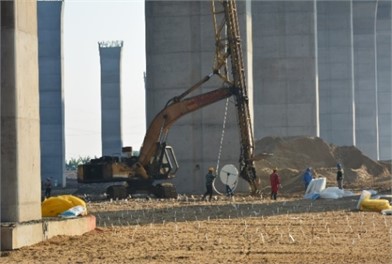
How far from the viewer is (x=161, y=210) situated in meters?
30.6

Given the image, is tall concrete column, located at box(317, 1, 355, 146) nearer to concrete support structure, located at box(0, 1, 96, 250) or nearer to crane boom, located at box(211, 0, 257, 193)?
crane boom, located at box(211, 0, 257, 193)

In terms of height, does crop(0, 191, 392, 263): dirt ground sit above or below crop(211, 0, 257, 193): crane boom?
below

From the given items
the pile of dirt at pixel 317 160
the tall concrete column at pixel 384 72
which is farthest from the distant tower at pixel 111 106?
the pile of dirt at pixel 317 160

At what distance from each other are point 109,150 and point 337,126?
31.9 meters

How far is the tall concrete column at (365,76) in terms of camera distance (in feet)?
286

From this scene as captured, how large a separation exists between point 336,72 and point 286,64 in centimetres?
1965

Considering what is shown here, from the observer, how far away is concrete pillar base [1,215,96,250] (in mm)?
18578

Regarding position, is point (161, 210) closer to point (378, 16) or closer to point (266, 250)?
point (266, 250)

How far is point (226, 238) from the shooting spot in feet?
67.4

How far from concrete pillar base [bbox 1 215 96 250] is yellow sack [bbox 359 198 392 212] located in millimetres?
9548

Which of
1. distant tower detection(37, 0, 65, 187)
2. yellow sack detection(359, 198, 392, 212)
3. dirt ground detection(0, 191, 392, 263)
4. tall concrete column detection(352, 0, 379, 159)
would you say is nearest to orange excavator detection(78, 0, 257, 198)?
dirt ground detection(0, 191, 392, 263)

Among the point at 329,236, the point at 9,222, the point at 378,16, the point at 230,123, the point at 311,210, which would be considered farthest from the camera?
the point at 378,16

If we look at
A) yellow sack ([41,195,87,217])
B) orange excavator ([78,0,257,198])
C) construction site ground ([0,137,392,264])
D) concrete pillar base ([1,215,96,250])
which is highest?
orange excavator ([78,0,257,198])

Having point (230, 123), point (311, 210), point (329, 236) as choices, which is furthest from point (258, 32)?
point (329, 236)
